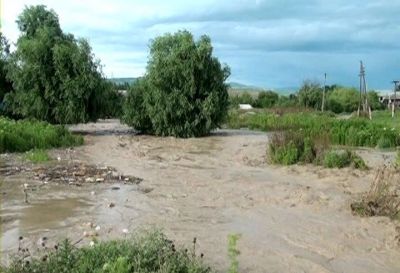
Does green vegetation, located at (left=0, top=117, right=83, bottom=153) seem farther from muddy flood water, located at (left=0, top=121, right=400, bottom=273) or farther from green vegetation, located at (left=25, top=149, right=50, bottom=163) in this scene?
green vegetation, located at (left=25, top=149, right=50, bottom=163)

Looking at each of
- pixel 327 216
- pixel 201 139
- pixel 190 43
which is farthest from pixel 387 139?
pixel 327 216

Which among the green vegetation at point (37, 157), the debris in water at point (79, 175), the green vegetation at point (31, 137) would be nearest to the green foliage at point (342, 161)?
the debris in water at point (79, 175)


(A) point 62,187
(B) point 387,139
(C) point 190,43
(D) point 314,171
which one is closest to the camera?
(A) point 62,187

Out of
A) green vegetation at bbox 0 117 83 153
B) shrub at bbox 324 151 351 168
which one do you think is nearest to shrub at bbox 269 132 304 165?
shrub at bbox 324 151 351 168

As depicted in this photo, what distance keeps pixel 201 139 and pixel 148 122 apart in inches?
135

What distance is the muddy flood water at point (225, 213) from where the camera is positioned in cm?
816

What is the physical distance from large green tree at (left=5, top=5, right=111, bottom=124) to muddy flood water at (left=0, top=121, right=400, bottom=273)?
391 inches

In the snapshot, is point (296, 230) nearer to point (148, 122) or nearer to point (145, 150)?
point (145, 150)

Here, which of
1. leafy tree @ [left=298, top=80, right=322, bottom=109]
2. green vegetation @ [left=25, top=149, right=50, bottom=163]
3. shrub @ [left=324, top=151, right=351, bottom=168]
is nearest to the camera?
green vegetation @ [left=25, top=149, right=50, bottom=163]

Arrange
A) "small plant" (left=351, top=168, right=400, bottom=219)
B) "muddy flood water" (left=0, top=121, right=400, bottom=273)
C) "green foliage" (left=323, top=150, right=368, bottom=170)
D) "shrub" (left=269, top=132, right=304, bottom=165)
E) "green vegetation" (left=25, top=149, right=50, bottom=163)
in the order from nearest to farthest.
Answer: "muddy flood water" (left=0, top=121, right=400, bottom=273) → "small plant" (left=351, top=168, right=400, bottom=219) → "green vegetation" (left=25, top=149, right=50, bottom=163) → "green foliage" (left=323, top=150, right=368, bottom=170) → "shrub" (left=269, top=132, right=304, bottom=165)

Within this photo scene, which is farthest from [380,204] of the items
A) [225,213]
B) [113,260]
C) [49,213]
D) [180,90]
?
[180,90]

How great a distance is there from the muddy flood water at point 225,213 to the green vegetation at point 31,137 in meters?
1.62

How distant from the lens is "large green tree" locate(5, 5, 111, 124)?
27.5 metres

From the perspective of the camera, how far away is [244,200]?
12.3 m
